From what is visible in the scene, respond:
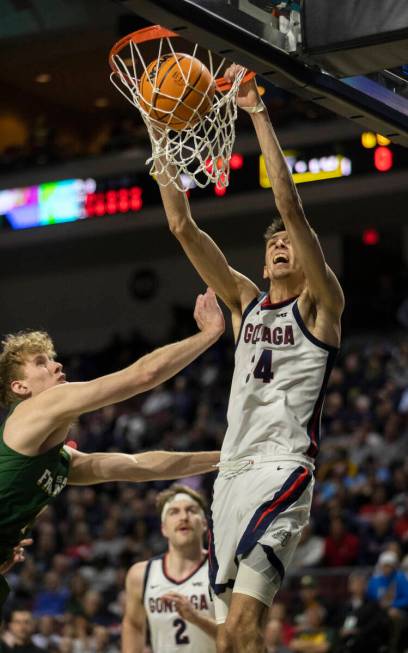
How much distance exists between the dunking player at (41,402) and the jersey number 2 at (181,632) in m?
1.87

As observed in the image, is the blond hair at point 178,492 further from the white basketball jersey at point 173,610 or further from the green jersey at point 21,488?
the green jersey at point 21,488

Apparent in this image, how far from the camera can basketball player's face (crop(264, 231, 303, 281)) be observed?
17.0 ft

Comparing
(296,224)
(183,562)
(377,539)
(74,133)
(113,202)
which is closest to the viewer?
(296,224)

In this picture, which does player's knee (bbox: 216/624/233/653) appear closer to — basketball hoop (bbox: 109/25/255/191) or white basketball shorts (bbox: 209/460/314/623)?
white basketball shorts (bbox: 209/460/314/623)

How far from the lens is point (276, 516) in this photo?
4.83 m

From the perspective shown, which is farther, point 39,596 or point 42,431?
point 39,596

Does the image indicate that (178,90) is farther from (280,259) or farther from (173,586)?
(173,586)

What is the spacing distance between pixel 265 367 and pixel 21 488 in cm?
115

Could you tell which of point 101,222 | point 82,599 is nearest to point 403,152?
point 101,222

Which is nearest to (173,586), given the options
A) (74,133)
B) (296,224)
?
(296,224)

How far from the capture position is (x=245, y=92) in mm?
5133

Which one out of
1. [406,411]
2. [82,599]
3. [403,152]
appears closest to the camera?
[82,599]

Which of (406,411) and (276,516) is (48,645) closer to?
(406,411)

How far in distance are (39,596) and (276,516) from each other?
30.2ft
